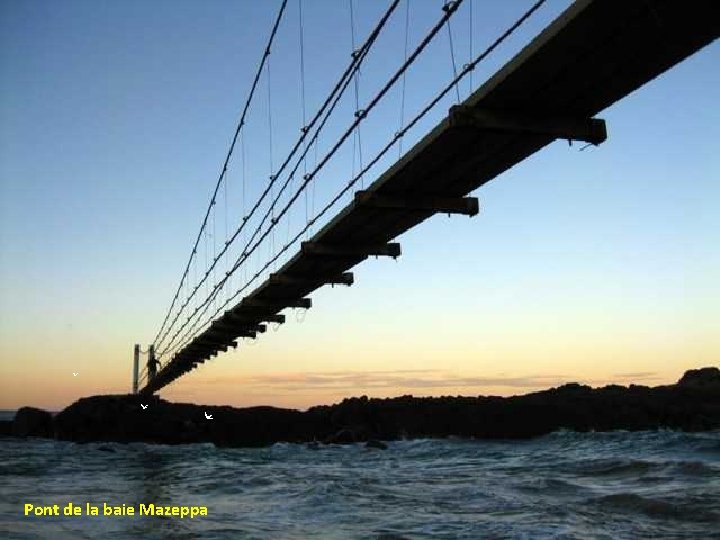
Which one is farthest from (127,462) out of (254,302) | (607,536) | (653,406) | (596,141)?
(653,406)

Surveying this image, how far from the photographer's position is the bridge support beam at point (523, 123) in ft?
28.7

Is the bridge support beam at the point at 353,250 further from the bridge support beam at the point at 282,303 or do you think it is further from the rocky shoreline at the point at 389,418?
the rocky shoreline at the point at 389,418

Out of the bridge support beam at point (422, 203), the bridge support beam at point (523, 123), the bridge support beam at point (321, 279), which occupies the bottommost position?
the bridge support beam at point (321, 279)

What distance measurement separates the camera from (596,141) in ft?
30.3

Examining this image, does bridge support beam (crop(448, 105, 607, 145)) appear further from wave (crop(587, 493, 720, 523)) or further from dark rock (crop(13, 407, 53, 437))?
dark rock (crop(13, 407, 53, 437))

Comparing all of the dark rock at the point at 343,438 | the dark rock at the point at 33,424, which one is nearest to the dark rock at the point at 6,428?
the dark rock at the point at 33,424

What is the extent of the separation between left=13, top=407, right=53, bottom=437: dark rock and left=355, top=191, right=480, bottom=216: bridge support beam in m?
52.4

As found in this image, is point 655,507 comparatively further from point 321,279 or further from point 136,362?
point 136,362

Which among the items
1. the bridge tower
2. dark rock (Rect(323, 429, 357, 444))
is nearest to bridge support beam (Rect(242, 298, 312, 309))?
dark rock (Rect(323, 429, 357, 444))

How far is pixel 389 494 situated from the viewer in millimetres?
17781

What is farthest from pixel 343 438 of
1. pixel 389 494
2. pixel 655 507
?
pixel 655 507

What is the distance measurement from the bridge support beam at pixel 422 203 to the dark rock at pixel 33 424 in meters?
52.4

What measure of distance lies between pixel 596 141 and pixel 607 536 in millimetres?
7140

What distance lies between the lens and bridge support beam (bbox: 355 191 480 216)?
39.0 feet
